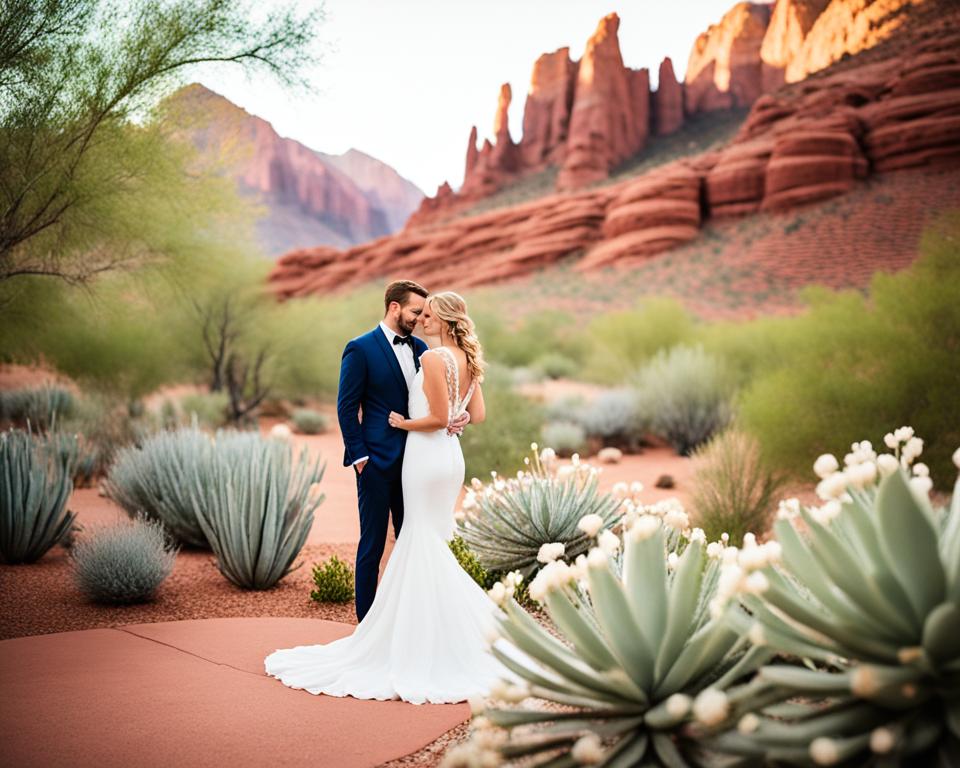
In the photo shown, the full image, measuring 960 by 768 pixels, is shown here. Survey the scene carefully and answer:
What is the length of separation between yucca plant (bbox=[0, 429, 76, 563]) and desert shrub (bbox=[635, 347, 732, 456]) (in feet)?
37.1

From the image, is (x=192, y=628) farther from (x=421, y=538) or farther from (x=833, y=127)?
(x=833, y=127)

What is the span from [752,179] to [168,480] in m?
47.8

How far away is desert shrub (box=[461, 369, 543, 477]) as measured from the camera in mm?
11586

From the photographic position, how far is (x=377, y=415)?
15.0ft

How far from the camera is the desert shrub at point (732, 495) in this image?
25.7ft

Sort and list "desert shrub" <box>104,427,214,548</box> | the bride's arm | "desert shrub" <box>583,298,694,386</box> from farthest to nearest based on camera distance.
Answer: "desert shrub" <box>583,298,694,386</box>
"desert shrub" <box>104,427,214,548</box>
the bride's arm

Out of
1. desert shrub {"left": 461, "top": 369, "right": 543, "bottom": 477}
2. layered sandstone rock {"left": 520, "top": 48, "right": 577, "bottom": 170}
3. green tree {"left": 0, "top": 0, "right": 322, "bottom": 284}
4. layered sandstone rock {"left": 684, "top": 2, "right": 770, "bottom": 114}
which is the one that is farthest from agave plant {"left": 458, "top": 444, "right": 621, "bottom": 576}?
layered sandstone rock {"left": 684, "top": 2, "right": 770, "bottom": 114}

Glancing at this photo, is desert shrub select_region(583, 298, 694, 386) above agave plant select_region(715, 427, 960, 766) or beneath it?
above

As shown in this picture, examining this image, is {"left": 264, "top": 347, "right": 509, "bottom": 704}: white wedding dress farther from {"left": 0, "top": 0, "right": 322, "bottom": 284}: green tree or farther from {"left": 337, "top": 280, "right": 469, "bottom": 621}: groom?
{"left": 0, "top": 0, "right": 322, "bottom": 284}: green tree

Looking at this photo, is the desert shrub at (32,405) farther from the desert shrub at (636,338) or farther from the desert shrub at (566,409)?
the desert shrub at (636,338)

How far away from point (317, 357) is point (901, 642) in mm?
20538

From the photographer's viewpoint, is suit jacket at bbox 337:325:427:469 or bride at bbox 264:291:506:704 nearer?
bride at bbox 264:291:506:704

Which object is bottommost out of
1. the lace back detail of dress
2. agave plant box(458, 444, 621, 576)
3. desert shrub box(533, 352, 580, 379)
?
agave plant box(458, 444, 621, 576)

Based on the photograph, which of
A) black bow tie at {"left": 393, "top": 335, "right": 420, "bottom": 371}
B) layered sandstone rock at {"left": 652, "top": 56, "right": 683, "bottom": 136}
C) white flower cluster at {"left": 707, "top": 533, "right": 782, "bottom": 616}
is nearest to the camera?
white flower cluster at {"left": 707, "top": 533, "right": 782, "bottom": 616}
